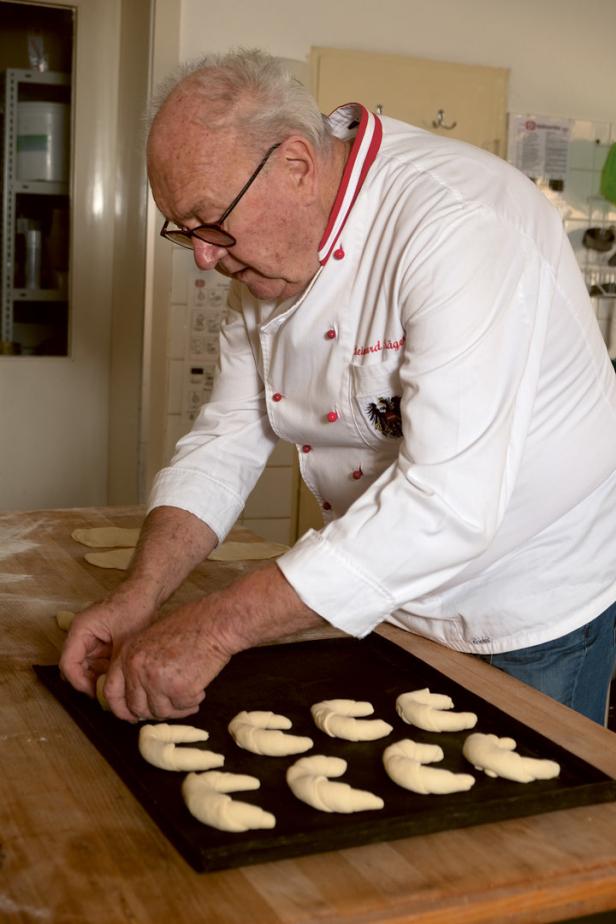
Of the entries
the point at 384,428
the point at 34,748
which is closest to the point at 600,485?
the point at 384,428

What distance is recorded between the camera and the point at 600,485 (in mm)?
1387

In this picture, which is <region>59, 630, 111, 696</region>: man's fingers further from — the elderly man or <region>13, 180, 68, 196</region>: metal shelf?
<region>13, 180, 68, 196</region>: metal shelf

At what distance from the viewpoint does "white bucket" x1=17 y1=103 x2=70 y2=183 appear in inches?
136

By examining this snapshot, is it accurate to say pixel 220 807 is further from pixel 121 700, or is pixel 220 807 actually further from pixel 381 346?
pixel 381 346

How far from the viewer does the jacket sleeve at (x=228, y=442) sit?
5.08 feet

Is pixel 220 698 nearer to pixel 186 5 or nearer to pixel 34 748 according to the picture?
pixel 34 748

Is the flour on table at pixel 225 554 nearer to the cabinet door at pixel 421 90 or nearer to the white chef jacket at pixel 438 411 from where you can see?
the white chef jacket at pixel 438 411

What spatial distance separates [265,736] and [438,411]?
0.38 meters

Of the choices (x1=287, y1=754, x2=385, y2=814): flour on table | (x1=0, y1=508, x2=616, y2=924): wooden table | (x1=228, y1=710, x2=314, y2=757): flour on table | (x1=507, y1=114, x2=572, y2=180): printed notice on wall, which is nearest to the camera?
(x1=0, y1=508, x2=616, y2=924): wooden table

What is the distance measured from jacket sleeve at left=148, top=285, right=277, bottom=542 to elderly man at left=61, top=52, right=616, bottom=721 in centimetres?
1

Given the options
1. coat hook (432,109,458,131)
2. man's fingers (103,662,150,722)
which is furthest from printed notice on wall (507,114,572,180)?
man's fingers (103,662,150,722)

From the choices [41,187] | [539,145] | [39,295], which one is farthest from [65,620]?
[539,145]

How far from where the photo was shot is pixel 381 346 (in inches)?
51.0

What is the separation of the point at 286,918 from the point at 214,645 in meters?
0.36
